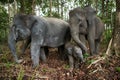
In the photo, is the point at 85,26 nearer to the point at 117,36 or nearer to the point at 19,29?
the point at 117,36

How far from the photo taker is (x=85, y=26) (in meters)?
8.16

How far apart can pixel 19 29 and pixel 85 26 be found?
1.92 meters

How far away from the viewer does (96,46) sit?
8.77 m

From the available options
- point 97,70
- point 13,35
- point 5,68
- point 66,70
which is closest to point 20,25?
point 13,35

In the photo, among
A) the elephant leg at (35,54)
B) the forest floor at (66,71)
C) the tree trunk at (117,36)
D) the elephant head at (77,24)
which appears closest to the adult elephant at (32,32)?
the elephant leg at (35,54)

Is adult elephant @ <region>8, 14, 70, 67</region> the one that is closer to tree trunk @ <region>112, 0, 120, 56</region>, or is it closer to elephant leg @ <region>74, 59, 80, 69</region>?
elephant leg @ <region>74, 59, 80, 69</region>

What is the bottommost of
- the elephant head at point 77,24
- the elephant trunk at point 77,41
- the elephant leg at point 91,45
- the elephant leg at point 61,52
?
the elephant leg at point 61,52

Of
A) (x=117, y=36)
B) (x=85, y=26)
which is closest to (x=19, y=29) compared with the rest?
(x=85, y=26)

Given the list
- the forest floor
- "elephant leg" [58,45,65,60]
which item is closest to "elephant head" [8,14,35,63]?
the forest floor

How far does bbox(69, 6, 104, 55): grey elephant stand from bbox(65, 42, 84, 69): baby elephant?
0.26 metres

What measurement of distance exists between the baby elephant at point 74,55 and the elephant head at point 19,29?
114cm

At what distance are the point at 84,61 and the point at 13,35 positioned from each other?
192cm

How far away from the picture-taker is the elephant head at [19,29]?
7.37m

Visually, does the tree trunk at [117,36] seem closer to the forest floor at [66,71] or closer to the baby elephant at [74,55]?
the forest floor at [66,71]
